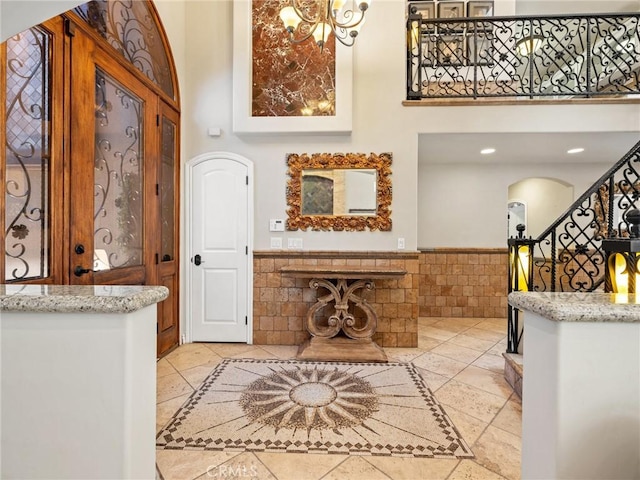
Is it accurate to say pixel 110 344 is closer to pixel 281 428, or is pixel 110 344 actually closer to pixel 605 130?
pixel 281 428

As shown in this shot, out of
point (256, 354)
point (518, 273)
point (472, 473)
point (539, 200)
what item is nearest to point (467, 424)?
point (472, 473)

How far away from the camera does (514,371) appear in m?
2.49

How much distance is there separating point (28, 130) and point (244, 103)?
203 centimetres

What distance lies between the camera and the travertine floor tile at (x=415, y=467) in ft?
5.25

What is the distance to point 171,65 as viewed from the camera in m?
3.35

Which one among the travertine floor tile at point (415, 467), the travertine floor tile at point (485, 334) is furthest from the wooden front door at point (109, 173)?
the travertine floor tile at point (485, 334)

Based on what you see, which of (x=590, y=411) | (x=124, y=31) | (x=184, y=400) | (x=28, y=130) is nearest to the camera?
(x=590, y=411)

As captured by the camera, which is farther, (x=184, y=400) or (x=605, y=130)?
(x=605, y=130)

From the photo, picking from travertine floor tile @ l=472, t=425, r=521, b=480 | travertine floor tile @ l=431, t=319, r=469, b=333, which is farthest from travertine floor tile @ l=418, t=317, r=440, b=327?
travertine floor tile @ l=472, t=425, r=521, b=480

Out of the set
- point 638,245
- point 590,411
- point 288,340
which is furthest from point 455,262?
point 590,411

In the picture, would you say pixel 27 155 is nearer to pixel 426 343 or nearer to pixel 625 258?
pixel 625 258

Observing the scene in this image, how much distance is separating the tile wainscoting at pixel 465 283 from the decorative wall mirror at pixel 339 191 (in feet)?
6.16

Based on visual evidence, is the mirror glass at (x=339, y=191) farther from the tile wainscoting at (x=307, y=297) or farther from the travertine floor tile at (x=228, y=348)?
the travertine floor tile at (x=228, y=348)

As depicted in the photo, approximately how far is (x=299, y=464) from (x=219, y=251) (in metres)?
2.44
